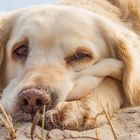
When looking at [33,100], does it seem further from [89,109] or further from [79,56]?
[79,56]

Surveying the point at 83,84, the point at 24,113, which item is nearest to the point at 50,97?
the point at 24,113

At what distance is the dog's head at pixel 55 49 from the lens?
136 inches

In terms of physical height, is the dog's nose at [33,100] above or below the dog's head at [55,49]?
below

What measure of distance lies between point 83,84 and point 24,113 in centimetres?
66

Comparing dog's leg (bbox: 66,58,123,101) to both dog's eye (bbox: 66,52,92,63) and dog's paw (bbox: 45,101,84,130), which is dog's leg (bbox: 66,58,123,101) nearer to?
dog's eye (bbox: 66,52,92,63)

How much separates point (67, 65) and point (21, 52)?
38 cm

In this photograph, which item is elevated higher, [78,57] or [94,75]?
[78,57]

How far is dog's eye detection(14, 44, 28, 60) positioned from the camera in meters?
3.95

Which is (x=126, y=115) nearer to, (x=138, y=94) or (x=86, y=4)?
(x=138, y=94)

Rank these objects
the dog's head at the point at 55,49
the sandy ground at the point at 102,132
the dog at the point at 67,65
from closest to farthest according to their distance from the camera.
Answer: the sandy ground at the point at 102,132 < the dog at the point at 67,65 < the dog's head at the point at 55,49

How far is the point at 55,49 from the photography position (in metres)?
3.87

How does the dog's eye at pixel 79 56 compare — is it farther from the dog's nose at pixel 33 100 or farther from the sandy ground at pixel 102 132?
the dog's nose at pixel 33 100

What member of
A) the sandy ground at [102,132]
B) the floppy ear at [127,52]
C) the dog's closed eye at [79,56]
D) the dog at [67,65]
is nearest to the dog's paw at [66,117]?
the dog at [67,65]

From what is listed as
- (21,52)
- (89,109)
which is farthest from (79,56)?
(89,109)
